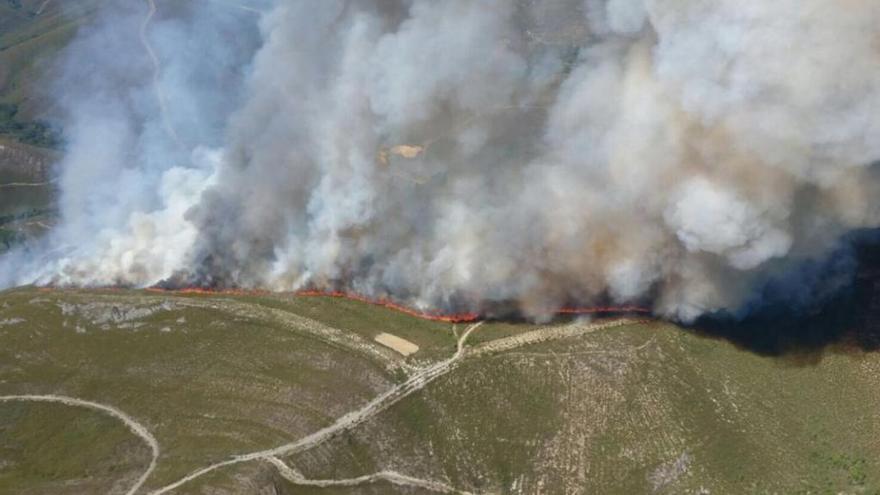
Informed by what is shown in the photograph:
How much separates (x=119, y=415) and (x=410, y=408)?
808 inches

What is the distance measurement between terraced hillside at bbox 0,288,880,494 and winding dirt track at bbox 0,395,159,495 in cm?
21

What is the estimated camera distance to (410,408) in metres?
55.2

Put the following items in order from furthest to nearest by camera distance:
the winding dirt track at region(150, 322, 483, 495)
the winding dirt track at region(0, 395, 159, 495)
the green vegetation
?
the green vegetation → the winding dirt track at region(0, 395, 159, 495) → the winding dirt track at region(150, 322, 483, 495)

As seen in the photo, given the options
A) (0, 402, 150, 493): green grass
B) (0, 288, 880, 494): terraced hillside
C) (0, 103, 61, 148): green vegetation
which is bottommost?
(0, 103, 61, 148): green vegetation

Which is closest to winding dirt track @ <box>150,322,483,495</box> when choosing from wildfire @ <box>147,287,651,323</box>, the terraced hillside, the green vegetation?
the terraced hillside

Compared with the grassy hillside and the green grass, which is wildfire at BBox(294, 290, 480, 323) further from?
the grassy hillside

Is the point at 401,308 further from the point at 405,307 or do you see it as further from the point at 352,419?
the point at 352,419

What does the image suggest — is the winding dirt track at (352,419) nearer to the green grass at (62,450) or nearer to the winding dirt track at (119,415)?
the winding dirt track at (119,415)

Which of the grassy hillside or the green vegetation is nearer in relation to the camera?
the green vegetation

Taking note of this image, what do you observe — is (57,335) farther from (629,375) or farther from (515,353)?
(629,375)

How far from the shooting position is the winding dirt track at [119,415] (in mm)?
51275

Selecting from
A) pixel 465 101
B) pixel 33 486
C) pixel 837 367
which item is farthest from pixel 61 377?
pixel 837 367

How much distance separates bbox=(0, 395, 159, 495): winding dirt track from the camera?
168ft

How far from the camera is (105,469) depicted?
52312 mm
